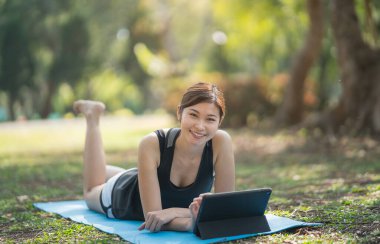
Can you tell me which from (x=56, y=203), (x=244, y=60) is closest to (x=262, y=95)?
(x=56, y=203)

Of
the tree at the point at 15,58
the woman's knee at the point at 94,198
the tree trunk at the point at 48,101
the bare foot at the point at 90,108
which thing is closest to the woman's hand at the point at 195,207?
the woman's knee at the point at 94,198

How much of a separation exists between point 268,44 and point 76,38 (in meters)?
12.3

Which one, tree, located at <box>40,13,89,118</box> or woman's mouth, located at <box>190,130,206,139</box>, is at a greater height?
tree, located at <box>40,13,89,118</box>

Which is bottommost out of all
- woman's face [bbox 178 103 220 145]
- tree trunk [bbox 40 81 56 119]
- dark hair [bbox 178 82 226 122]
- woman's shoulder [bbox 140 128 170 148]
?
tree trunk [bbox 40 81 56 119]

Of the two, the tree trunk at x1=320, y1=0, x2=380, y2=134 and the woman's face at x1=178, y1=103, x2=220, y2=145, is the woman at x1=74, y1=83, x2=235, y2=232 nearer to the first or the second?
the woman's face at x1=178, y1=103, x2=220, y2=145

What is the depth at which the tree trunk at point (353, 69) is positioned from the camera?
1173 cm

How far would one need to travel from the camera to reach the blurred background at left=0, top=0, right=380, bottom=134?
1226cm

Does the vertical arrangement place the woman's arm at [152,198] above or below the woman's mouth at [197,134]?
below

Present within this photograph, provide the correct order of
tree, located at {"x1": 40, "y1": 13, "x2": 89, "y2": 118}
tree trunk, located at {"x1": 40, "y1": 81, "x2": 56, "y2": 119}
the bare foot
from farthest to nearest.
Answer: tree trunk, located at {"x1": 40, "y1": 81, "x2": 56, "y2": 119} < tree, located at {"x1": 40, "y1": 13, "x2": 89, "y2": 118} < the bare foot

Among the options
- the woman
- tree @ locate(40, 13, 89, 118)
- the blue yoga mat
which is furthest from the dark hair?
tree @ locate(40, 13, 89, 118)

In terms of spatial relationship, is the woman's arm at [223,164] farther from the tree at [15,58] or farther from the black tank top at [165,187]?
the tree at [15,58]

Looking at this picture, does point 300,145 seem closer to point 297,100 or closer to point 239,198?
point 297,100

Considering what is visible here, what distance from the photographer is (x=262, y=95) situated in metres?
18.8

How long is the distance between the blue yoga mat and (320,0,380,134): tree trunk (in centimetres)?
755
